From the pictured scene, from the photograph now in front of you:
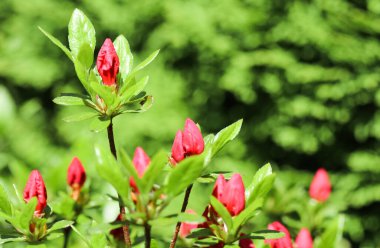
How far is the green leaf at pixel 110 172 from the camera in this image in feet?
2.74

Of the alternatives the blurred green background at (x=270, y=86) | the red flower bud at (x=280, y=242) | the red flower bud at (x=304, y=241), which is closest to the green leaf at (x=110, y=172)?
the red flower bud at (x=280, y=242)

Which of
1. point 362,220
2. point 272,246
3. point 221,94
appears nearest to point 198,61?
point 221,94

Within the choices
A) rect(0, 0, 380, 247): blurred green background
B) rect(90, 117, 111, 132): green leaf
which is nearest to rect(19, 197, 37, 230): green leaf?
rect(90, 117, 111, 132): green leaf

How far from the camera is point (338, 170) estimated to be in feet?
13.9

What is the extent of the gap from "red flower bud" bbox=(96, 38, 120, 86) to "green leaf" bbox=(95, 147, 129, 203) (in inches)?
8.7

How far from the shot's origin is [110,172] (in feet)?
2.76

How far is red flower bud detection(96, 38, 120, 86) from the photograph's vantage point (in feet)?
3.41

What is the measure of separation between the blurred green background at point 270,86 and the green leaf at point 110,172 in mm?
2442

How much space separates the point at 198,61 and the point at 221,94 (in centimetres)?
31

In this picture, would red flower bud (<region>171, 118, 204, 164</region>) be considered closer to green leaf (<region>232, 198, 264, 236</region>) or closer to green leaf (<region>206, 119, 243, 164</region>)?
green leaf (<region>206, 119, 243, 164</region>)

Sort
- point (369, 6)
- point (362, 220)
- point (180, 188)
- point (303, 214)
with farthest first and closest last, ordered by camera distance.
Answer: point (362, 220)
point (369, 6)
point (303, 214)
point (180, 188)

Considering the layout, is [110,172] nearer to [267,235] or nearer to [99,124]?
[99,124]

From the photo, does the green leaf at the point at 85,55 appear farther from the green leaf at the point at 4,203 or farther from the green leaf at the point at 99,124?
the green leaf at the point at 4,203

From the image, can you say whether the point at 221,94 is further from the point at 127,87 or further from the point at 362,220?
the point at 127,87
